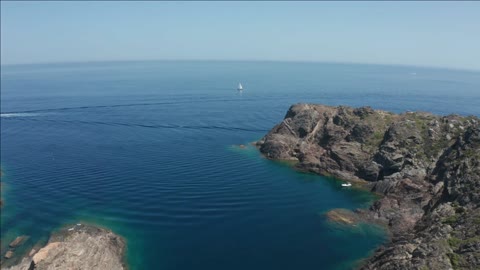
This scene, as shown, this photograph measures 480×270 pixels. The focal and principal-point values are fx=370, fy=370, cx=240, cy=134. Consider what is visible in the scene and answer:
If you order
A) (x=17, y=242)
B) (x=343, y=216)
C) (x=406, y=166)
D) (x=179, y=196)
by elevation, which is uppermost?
(x=406, y=166)

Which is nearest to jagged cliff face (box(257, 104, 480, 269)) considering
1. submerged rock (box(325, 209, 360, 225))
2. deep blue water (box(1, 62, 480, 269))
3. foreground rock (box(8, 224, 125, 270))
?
submerged rock (box(325, 209, 360, 225))

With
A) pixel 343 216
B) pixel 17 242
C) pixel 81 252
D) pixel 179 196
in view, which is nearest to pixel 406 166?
pixel 343 216

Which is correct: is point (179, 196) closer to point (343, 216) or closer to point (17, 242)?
point (17, 242)

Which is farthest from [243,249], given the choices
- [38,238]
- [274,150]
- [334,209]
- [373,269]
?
[274,150]

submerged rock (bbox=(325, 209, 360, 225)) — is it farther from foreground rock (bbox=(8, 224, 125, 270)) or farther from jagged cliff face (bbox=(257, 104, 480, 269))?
foreground rock (bbox=(8, 224, 125, 270))

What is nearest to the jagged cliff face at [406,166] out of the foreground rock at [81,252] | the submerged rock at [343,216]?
the submerged rock at [343,216]

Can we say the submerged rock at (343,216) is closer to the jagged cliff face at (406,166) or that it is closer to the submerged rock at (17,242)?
the jagged cliff face at (406,166)

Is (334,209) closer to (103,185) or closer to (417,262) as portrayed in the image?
(417,262)

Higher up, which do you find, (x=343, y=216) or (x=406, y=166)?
(x=406, y=166)
